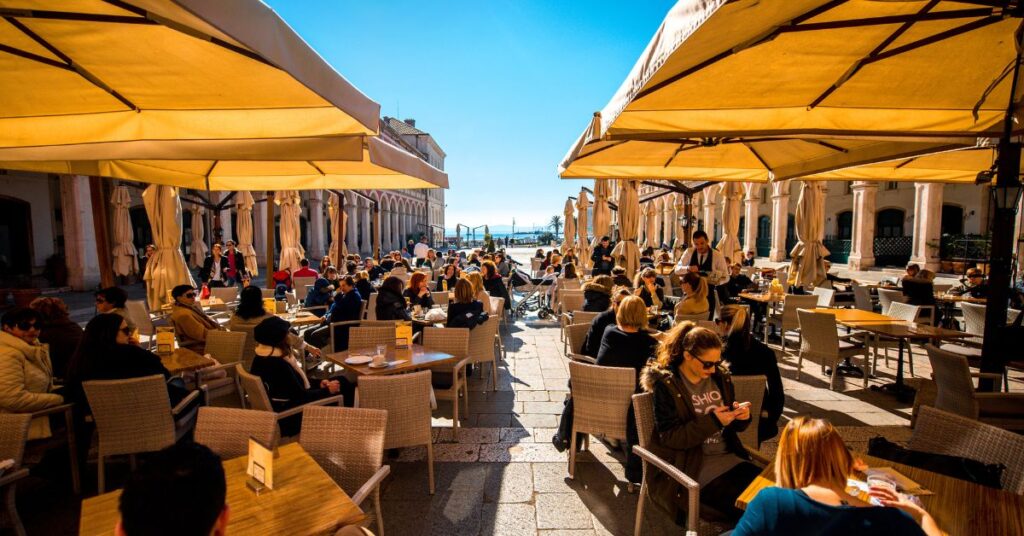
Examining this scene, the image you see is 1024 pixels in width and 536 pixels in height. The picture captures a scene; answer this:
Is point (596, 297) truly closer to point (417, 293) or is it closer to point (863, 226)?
point (417, 293)

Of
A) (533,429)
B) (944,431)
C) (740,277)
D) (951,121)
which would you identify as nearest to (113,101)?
(533,429)

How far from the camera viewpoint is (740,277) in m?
8.00

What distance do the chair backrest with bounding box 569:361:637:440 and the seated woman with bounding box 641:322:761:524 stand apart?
43 centimetres

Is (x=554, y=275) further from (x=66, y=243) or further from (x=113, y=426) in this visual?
(x=66, y=243)

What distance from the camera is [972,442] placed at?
2270mm

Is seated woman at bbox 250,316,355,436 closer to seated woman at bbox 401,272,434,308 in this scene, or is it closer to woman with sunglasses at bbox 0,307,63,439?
woman with sunglasses at bbox 0,307,63,439

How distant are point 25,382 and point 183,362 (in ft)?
3.11

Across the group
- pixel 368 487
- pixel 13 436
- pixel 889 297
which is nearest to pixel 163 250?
pixel 13 436

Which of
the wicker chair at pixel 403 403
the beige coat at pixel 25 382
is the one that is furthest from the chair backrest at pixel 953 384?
the beige coat at pixel 25 382

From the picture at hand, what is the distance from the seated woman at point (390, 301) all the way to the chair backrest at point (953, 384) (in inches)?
200

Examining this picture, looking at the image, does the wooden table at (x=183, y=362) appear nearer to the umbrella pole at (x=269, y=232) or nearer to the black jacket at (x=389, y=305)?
the black jacket at (x=389, y=305)

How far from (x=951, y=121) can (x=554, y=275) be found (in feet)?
24.5

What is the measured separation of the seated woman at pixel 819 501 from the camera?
131 cm

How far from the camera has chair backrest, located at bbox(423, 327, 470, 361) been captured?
462 cm
